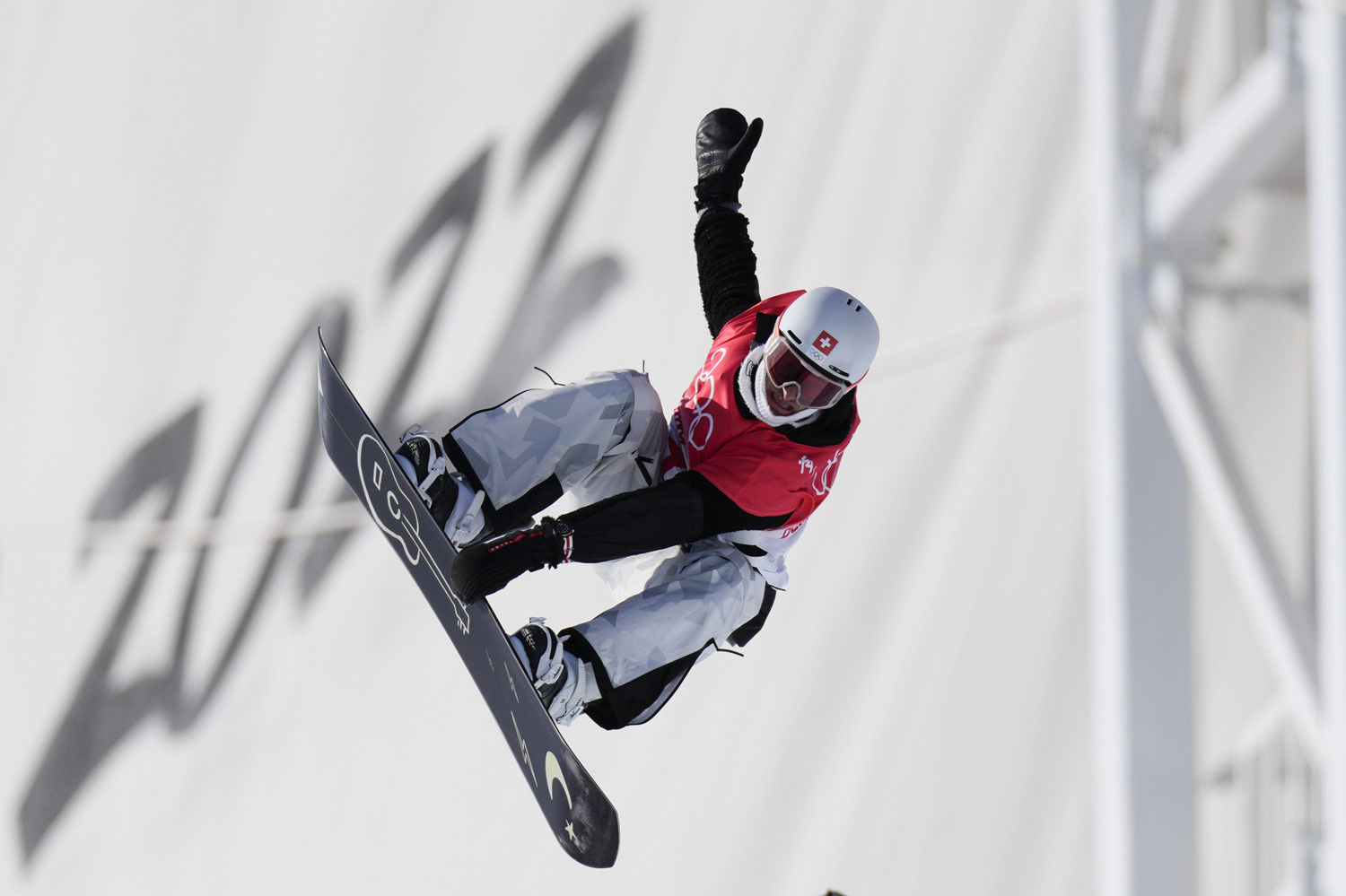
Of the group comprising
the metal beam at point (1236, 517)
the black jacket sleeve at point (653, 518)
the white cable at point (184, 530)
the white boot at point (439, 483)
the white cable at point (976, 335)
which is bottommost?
the white cable at point (184, 530)

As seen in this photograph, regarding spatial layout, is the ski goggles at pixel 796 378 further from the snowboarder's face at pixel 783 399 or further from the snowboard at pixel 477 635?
the snowboard at pixel 477 635

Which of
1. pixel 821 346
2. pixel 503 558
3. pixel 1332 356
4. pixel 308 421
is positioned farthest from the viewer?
pixel 308 421

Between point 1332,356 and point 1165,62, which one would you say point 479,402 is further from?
point 1332,356

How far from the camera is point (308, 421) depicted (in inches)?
310

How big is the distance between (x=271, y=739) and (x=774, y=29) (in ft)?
15.2

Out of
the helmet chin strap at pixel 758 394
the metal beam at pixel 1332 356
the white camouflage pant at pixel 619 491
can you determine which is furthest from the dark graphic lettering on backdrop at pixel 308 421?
the metal beam at pixel 1332 356

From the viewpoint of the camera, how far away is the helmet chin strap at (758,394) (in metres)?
2.25

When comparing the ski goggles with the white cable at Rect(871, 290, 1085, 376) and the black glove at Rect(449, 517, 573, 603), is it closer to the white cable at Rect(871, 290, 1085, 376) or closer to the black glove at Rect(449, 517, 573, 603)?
the black glove at Rect(449, 517, 573, 603)

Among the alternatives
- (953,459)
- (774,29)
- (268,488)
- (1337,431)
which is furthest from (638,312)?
(1337,431)

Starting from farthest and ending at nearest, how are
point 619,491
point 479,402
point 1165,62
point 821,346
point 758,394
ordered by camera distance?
point 479,402 < point 1165,62 < point 619,491 < point 758,394 < point 821,346

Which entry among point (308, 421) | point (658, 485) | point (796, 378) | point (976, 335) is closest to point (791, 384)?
point (796, 378)

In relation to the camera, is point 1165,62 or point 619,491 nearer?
point 619,491

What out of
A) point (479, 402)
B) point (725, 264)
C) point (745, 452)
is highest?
point (725, 264)

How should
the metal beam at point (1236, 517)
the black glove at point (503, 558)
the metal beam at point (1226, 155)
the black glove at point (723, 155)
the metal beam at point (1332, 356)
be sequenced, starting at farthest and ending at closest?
1. the black glove at point (723, 155)
2. the metal beam at point (1236, 517)
3. the metal beam at point (1226, 155)
4. the black glove at point (503, 558)
5. the metal beam at point (1332, 356)
